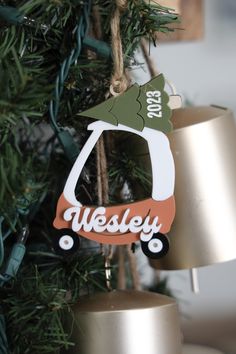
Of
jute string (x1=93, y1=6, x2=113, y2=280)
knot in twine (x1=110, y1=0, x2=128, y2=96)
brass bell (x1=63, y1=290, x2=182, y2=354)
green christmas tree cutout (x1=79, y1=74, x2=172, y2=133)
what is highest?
knot in twine (x1=110, y1=0, x2=128, y2=96)

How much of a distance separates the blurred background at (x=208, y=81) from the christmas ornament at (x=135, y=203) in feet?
1.08

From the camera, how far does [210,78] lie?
2.52 feet

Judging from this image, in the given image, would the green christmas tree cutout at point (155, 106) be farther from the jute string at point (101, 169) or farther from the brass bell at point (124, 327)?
the brass bell at point (124, 327)

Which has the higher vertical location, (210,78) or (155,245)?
(210,78)

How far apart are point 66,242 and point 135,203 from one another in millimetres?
63

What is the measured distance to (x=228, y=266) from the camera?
0.75 meters

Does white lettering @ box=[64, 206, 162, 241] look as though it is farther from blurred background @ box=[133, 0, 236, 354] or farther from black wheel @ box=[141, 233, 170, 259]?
blurred background @ box=[133, 0, 236, 354]

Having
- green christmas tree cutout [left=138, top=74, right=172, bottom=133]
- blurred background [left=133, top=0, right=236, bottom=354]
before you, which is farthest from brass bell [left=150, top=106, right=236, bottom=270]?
blurred background [left=133, top=0, right=236, bottom=354]

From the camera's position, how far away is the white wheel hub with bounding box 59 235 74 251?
1.42 feet

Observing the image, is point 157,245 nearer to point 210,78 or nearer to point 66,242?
point 66,242

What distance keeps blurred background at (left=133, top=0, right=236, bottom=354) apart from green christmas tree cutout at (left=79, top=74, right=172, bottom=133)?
325 millimetres

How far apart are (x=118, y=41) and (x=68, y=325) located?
0.23 meters

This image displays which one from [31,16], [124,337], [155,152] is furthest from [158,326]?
[31,16]

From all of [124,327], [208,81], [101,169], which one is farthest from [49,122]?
[208,81]
